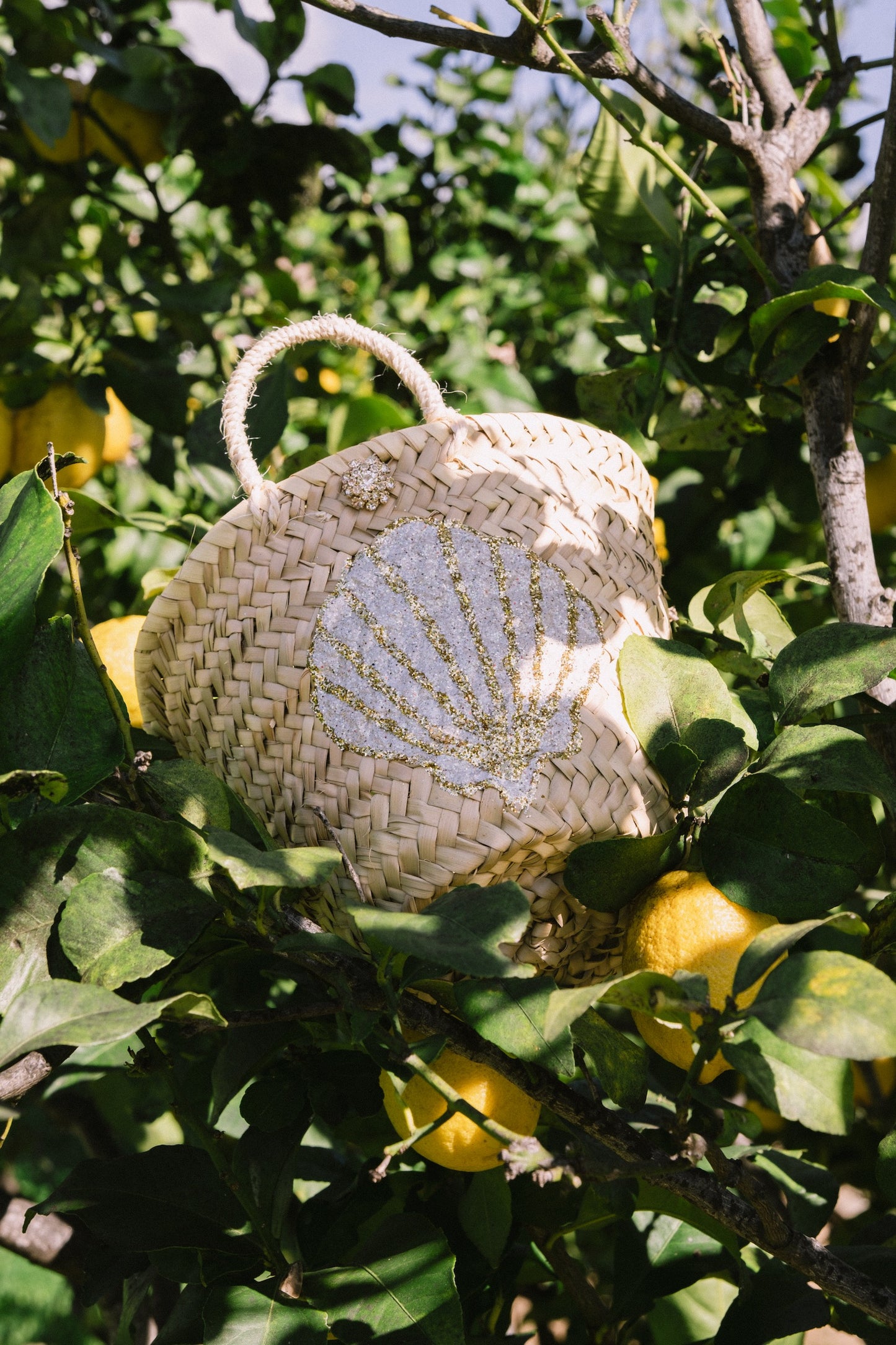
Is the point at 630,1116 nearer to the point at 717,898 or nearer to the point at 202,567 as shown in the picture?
the point at 717,898

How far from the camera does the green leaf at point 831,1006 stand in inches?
14.4

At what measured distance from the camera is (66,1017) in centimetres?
38

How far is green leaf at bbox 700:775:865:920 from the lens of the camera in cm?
48

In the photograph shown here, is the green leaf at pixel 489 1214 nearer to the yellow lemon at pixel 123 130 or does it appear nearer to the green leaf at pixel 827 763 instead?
the green leaf at pixel 827 763

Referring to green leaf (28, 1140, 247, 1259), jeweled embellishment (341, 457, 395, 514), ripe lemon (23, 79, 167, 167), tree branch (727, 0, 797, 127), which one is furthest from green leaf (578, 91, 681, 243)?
green leaf (28, 1140, 247, 1259)

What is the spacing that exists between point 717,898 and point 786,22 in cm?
97

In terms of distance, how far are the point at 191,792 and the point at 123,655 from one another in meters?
0.24

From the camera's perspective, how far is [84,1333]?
1175 mm

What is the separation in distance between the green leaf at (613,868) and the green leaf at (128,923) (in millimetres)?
163

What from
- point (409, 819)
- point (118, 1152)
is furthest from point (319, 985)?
point (118, 1152)

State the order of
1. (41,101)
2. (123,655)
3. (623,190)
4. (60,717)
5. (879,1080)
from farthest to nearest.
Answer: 1. (879,1080)
2. (41,101)
3. (623,190)
4. (123,655)
5. (60,717)

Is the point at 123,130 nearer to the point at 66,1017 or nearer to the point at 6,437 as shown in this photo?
the point at 6,437

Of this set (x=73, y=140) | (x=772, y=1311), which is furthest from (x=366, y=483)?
(x=73, y=140)

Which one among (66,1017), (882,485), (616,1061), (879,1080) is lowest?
(879,1080)
